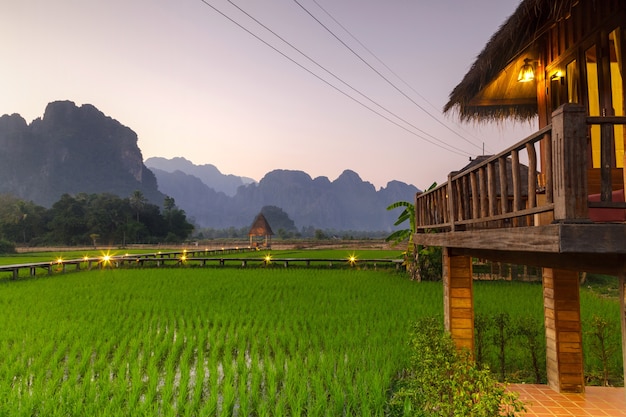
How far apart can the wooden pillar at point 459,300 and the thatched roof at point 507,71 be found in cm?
267

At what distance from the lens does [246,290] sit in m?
14.4

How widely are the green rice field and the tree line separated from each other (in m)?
40.0

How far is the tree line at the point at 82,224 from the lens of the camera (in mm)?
51562

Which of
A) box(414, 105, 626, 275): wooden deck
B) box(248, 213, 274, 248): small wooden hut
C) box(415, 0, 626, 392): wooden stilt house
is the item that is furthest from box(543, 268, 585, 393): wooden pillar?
box(248, 213, 274, 248): small wooden hut

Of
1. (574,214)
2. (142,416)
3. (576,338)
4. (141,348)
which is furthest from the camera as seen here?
(141,348)

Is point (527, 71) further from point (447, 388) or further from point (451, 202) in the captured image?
point (447, 388)

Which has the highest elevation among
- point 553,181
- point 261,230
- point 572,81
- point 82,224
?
point 572,81

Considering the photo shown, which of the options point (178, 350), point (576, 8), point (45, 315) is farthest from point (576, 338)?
point (45, 315)

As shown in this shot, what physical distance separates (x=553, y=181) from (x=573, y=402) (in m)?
3.71

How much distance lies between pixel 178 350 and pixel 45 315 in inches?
198

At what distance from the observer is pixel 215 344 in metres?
7.57

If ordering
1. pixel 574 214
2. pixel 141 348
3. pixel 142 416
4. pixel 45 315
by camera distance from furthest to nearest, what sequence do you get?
1. pixel 45 315
2. pixel 141 348
3. pixel 142 416
4. pixel 574 214

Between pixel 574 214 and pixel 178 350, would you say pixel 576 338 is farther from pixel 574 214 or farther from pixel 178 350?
pixel 178 350

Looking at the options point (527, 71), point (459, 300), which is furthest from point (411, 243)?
point (459, 300)
